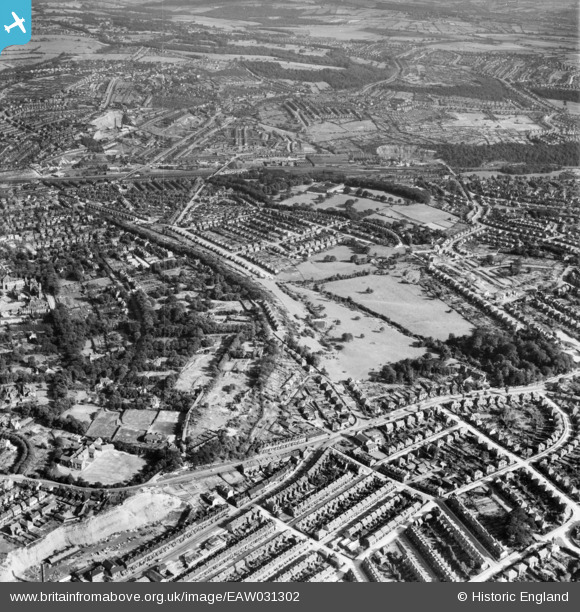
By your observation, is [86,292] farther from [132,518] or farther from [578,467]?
[578,467]

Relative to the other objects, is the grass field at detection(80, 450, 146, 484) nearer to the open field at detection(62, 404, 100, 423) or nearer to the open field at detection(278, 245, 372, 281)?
the open field at detection(62, 404, 100, 423)

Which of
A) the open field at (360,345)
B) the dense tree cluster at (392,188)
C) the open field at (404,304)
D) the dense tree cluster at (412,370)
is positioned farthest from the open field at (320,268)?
the dense tree cluster at (392,188)

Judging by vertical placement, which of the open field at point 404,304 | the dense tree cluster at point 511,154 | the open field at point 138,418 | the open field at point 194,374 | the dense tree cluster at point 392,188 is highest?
the open field at point 138,418

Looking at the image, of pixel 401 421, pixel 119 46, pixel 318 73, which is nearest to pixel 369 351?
pixel 401 421

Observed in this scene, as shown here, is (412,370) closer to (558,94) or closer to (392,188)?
(392,188)

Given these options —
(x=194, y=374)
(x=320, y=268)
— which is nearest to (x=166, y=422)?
(x=194, y=374)

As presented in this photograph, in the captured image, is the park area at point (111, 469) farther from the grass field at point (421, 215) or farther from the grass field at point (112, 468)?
the grass field at point (421, 215)

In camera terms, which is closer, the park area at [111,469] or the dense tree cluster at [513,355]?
the park area at [111,469]

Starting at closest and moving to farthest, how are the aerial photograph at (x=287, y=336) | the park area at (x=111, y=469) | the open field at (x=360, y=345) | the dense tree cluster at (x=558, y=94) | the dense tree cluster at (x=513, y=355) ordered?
the aerial photograph at (x=287, y=336)
the park area at (x=111, y=469)
the dense tree cluster at (x=513, y=355)
the open field at (x=360, y=345)
the dense tree cluster at (x=558, y=94)
